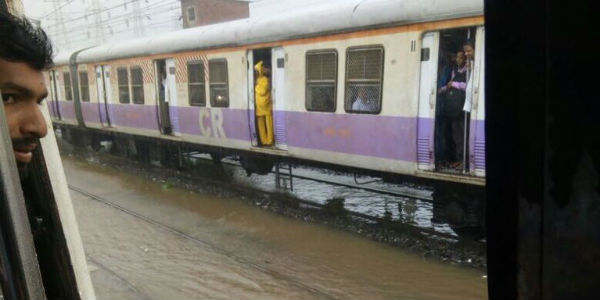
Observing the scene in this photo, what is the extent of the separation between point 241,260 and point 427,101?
10.8 ft

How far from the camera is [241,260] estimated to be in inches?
231

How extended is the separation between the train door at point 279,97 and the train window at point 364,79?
145 cm

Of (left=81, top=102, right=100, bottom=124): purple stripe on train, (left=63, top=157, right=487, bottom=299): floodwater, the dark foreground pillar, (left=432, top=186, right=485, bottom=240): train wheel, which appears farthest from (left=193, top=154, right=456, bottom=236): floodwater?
the dark foreground pillar

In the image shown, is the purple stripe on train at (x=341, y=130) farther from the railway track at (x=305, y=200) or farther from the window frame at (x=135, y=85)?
the window frame at (x=135, y=85)

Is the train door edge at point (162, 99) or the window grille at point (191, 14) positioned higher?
the window grille at point (191, 14)

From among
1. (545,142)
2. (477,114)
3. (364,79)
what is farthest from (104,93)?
(545,142)

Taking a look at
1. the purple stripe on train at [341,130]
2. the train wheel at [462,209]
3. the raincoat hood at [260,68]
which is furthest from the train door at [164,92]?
the train wheel at [462,209]

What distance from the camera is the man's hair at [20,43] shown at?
4.20ft

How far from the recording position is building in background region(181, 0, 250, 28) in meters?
28.8

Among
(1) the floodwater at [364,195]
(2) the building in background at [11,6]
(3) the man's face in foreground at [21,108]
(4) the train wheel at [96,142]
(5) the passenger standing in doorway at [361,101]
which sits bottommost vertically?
(1) the floodwater at [364,195]

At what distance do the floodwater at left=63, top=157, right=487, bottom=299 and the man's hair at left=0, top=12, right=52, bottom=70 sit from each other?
4.01m

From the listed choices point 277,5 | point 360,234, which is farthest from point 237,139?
point 277,5

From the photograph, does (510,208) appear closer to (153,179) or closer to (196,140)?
(196,140)

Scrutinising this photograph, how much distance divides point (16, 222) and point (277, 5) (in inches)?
947
